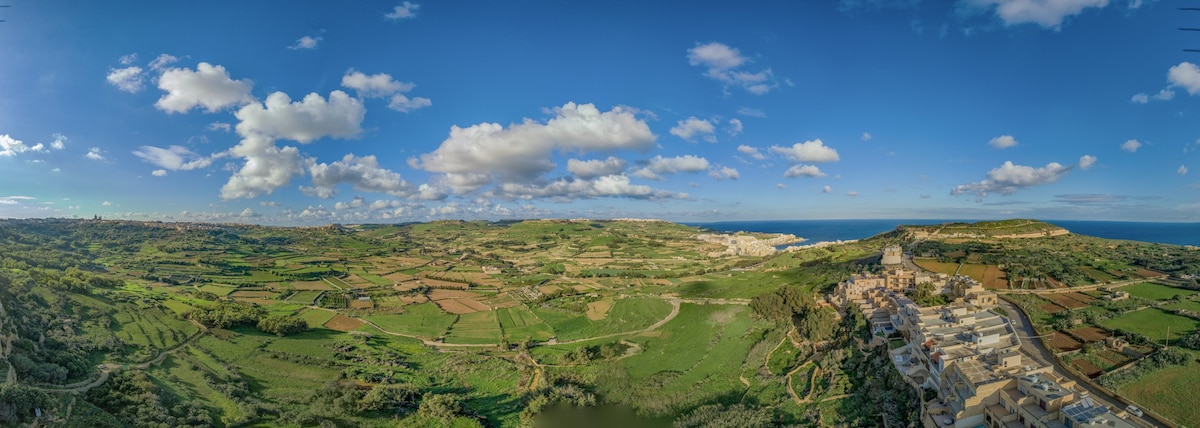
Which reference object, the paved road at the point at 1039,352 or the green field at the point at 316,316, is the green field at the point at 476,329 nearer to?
the green field at the point at 316,316

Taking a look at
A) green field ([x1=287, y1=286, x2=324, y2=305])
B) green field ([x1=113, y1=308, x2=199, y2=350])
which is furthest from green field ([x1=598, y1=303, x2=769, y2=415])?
green field ([x1=287, y1=286, x2=324, y2=305])

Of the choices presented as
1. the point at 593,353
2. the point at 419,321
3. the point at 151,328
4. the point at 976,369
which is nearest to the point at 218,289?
the point at 151,328

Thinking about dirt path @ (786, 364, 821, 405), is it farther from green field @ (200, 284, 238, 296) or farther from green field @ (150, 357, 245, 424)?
green field @ (200, 284, 238, 296)

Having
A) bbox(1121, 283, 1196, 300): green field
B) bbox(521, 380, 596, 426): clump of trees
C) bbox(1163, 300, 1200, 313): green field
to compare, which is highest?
bbox(1121, 283, 1196, 300): green field

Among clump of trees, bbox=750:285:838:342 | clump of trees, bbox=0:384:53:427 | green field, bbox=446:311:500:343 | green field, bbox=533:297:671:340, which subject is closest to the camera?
clump of trees, bbox=0:384:53:427

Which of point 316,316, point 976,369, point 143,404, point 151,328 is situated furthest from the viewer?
point 316,316

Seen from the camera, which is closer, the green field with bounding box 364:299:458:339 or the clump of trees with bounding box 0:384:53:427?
the clump of trees with bounding box 0:384:53:427

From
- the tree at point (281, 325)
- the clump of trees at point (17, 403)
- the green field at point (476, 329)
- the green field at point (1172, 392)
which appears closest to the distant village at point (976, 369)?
the green field at point (1172, 392)

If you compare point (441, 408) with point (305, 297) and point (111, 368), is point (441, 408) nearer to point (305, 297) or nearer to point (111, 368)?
point (111, 368)
